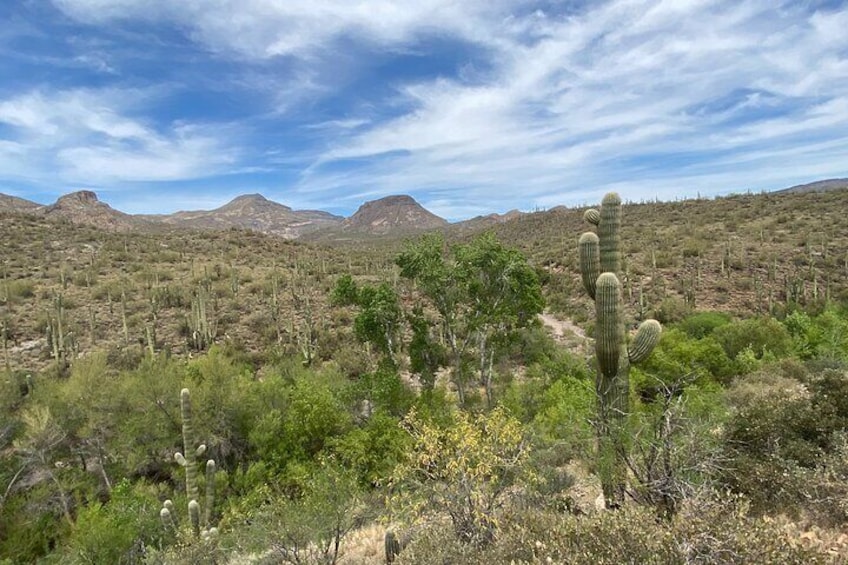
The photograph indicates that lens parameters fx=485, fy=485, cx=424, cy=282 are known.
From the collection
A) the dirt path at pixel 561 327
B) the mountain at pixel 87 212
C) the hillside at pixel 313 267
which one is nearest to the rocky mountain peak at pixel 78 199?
the mountain at pixel 87 212

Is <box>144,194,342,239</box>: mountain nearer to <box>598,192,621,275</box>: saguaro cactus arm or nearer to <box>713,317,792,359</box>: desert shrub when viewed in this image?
<box>713,317,792,359</box>: desert shrub

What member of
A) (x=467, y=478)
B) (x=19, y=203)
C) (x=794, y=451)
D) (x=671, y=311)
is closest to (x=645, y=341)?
(x=794, y=451)

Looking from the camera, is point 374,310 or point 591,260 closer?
point 591,260

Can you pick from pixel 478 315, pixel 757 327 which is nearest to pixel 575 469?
pixel 478 315

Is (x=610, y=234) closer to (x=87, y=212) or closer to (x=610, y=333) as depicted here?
(x=610, y=333)

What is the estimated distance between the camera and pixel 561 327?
84.9 ft

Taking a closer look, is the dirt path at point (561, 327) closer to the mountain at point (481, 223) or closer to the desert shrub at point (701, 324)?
the desert shrub at point (701, 324)

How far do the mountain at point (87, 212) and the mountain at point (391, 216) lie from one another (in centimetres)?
7119

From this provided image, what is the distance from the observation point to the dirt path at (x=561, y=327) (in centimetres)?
2365

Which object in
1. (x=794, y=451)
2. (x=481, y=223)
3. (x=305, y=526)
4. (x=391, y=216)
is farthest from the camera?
(x=391, y=216)

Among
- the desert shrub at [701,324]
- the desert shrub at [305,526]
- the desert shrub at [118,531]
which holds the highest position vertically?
the desert shrub at [305,526]

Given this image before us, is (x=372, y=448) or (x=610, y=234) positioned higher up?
(x=610, y=234)

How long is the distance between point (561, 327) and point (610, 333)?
63.0 feet

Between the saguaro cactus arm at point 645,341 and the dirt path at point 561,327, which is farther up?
the saguaro cactus arm at point 645,341
